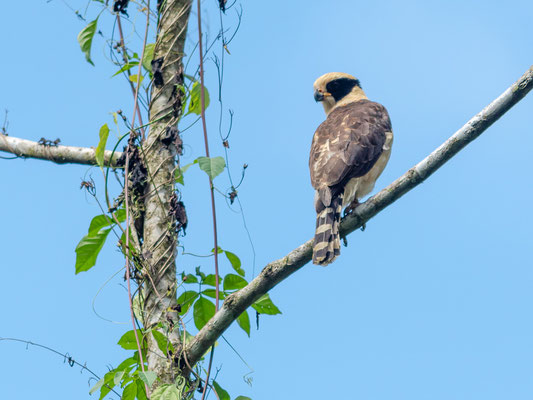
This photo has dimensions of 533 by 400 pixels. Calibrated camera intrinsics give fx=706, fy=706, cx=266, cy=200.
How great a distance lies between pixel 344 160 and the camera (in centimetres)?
430

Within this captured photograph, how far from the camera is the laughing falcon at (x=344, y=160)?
388cm

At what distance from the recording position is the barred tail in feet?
11.3

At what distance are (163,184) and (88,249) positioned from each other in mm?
505

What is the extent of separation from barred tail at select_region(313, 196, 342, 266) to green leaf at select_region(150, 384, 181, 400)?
89cm

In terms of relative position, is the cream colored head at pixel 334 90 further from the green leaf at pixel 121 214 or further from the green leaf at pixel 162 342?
the green leaf at pixel 162 342

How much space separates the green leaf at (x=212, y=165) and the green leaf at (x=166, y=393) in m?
0.94

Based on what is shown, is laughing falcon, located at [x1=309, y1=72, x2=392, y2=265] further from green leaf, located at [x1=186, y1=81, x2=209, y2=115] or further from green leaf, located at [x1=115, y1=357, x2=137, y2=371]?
green leaf, located at [x1=115, y1=357, x2=137, y2=371]

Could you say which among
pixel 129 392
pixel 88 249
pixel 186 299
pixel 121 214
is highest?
pixel 121 214

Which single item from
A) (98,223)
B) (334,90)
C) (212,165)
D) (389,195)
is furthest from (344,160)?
(334,90)

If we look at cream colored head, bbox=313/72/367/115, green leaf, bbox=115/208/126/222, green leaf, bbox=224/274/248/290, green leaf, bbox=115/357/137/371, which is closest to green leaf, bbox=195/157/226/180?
green leaf, bbox=224/274/248/290

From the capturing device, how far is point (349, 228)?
3795mm

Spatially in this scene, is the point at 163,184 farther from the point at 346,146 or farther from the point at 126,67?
the point at 346,146

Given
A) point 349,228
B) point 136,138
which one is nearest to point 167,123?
point 136,138

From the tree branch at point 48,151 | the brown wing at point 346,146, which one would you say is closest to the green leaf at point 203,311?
the brown wing at point 346,146
